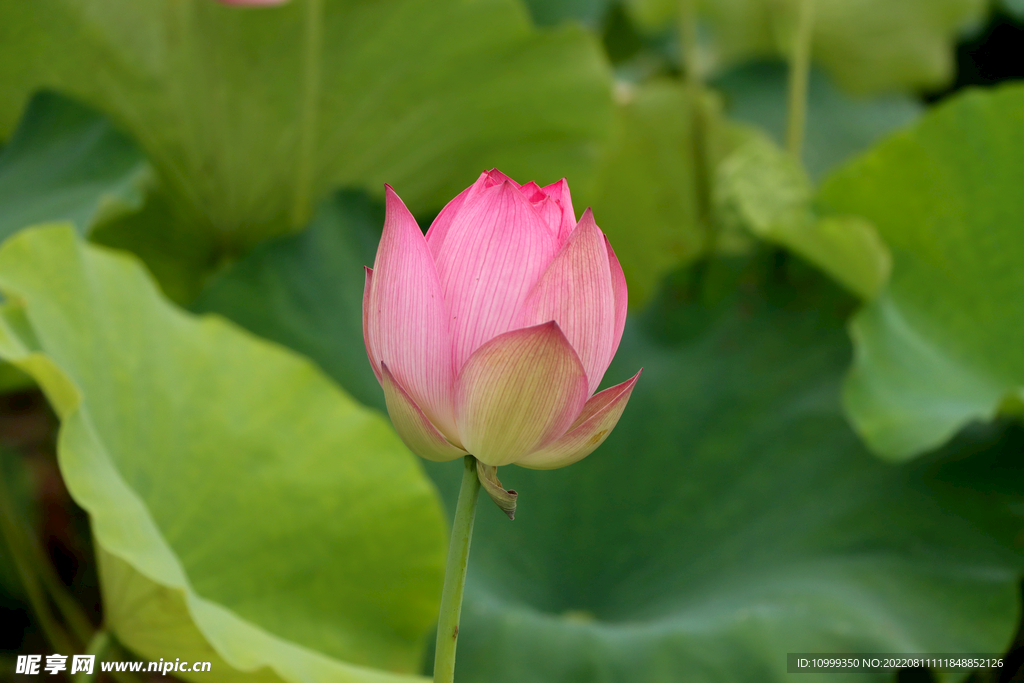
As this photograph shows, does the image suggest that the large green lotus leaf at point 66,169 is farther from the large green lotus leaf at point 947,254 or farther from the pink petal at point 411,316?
the large green lotus leaf at point 947,254

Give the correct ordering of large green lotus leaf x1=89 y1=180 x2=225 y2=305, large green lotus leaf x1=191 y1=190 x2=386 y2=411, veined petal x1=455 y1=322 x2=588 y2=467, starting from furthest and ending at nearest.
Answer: large green lotus leaf x1=89 y1=180 x2=225 y2=305
large green lotus leaf x1=191 y1=190 x2=386 y2=411
veined petal x1=455 y1=322 x2=588 y2=467

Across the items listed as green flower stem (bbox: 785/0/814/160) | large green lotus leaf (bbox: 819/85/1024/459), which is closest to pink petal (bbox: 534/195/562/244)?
large green lotus leaf (bbox: 819/85/1024/459)

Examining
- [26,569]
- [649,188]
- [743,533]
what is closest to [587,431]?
[743,533]

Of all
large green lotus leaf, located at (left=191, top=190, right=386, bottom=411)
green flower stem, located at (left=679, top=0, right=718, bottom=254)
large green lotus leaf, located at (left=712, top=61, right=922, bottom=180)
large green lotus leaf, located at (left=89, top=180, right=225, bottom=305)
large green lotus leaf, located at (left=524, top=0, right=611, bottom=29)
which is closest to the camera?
large green lotus leaf, located at (left=191, top=190, right=386, bottom=411)

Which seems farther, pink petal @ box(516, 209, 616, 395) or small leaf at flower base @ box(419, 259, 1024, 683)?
small leaf at flower base @ box(419, 259, 1024, 683)

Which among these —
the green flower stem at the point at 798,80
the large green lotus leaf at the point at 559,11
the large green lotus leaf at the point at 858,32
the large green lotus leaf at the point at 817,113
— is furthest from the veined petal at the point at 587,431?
the large green lotus leaf at the point at 858,32

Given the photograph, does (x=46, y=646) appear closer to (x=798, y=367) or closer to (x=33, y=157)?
(x=33, y=157)

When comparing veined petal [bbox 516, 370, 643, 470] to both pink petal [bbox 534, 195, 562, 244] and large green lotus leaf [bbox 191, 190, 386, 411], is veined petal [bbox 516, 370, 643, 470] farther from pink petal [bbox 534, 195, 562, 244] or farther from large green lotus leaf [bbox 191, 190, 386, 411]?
large green lotus leaf [bbox 191, 190, 386, 411]

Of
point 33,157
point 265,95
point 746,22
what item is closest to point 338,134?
point 265,95
